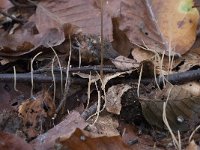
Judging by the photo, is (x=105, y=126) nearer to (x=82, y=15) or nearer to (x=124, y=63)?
(x=124, y=63)

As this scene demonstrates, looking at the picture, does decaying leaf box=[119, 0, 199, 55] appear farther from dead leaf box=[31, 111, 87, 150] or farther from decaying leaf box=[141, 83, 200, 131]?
dead leaf box=[31, 111, 87, 150]

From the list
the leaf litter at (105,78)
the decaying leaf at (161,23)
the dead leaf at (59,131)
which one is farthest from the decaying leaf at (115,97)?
the decaying leaf at (161,23)

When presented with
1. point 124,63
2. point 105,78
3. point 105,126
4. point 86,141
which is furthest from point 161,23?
point 86,141

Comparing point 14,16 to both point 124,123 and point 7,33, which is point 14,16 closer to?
point 7,33

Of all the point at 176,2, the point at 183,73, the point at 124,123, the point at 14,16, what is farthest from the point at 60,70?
the point at 14,16

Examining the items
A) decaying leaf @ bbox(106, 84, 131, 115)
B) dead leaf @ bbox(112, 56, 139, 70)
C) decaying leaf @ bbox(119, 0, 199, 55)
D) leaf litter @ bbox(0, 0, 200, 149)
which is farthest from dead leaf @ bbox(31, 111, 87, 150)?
decaying leaf @ bbox(119, 0, 199, 55)
